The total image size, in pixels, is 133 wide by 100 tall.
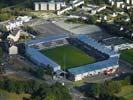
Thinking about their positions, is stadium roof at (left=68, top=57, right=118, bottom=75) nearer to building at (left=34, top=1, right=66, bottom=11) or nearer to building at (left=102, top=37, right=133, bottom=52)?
building at (left=102, top=37, right=133, bottom=52)

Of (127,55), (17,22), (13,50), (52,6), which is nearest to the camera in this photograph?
(127,55)

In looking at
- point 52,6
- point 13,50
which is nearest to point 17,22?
point 52,6

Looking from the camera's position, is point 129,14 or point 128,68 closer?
point 128,68

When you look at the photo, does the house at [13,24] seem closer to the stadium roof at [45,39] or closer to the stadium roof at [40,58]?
the stadium roof at [45,39]

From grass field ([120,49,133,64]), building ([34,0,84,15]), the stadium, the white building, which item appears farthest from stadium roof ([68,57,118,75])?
building ([34,0,84,15])

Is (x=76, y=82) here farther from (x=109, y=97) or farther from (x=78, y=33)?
(x=78, y=33)

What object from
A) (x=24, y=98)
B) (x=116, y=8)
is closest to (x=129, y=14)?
(x=116, y=8)

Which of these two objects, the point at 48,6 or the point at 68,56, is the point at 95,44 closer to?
the point at 68,56
